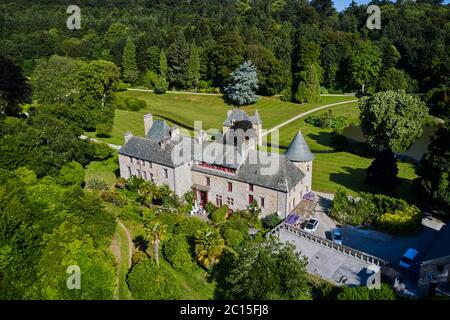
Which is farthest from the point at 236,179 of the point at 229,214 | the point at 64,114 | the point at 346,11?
the point at 346,11

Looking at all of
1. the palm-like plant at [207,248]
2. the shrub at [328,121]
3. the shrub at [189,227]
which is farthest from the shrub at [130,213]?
the shrub at [328,121]

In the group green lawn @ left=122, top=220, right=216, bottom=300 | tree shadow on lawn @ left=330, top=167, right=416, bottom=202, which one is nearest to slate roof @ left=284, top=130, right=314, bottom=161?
tree shadow on lawn @ left=330, top=167, right=416, bottom=202

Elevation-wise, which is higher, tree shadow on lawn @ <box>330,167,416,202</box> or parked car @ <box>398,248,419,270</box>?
tree shadow on lawn @ <box>330,167,416,202</box>

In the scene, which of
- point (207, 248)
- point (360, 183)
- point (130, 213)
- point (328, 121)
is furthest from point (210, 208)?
point (328, 121)

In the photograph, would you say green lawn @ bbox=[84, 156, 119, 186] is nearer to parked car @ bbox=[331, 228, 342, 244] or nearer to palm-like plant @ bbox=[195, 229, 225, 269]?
palm-like plant @ bbox=[195, 229, 225, 269]

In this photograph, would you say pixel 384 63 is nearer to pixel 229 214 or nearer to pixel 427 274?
pixel 229 214

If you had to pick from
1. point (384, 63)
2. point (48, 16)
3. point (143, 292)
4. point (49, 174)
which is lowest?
point (143, 292)

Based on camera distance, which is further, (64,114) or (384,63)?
(384,63)
